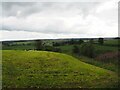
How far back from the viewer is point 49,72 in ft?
40.9

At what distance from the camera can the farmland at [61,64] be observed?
1204cm

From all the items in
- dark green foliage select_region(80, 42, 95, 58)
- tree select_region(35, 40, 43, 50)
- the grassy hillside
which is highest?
tree select_region(35, 40, 43, 50)

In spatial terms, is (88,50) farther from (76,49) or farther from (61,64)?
(61,64)

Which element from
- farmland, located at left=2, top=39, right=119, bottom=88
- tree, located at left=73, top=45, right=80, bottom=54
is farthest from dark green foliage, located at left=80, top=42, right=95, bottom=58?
tree, located at left=73, top=45, right=80, bottom=54

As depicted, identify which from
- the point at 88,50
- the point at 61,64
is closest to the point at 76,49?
the point at 88,50

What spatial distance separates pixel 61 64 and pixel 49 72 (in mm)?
798

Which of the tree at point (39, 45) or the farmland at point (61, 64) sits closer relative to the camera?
the farmland at point (61, 64)

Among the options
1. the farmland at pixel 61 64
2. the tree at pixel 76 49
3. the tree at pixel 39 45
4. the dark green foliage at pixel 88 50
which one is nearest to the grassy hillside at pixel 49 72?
the farmland at pixel 61 64

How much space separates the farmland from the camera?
12.0 meters

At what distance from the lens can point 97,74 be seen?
1243 cm

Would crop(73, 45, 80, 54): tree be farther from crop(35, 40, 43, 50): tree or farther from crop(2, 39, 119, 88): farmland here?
crop(35, 40, 43, 50): tree

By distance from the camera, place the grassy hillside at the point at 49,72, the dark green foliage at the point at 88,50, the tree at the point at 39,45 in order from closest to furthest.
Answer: the grassy hillside at the point at 49,72
the dark green foliage at the point at 88,50
the tree at the point at 39,45

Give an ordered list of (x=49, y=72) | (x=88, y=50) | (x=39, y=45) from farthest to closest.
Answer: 1. (x=39, y=45)
2. (x=88, y=50)
3. (x=49, y=72)

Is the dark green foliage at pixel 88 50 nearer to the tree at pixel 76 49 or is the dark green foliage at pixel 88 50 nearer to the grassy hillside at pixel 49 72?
the tree at pixel 76 49
